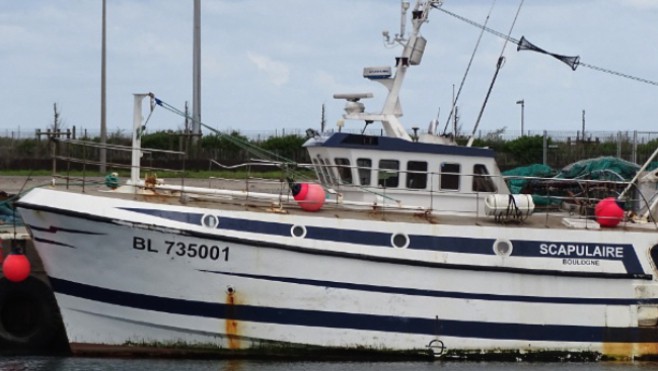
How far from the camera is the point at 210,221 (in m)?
19.2

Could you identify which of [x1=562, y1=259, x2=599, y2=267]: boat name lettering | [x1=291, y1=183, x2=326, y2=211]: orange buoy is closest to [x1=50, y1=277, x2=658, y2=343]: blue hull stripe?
[x1=562, y1=259, x2=599, y2=267]: boat name lettering

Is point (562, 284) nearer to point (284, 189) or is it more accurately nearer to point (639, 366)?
point (639, 366)

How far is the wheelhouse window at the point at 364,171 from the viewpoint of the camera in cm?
2097

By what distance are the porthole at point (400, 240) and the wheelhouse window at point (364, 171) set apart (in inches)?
66.3

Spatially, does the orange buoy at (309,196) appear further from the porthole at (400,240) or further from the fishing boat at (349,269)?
the porthole at (400,240)

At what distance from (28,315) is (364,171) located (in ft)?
20.0

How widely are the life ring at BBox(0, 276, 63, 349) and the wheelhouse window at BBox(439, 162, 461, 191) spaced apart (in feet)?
22.1

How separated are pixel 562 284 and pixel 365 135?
3.97 m

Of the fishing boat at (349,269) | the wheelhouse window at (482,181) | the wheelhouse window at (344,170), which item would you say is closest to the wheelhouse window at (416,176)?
the fishing boat at (349,269)

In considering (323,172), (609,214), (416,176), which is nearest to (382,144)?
(416,176)

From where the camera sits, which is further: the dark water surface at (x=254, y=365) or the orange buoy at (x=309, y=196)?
the orange buoy at (x=309, y=196)

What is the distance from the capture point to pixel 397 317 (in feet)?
64.6

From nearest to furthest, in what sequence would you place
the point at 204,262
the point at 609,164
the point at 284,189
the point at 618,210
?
the point at 204,262 < the point at 618,210 < the point at 284,189 < the point at 609,164

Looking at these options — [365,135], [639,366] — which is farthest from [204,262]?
[639,366]
